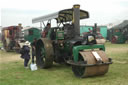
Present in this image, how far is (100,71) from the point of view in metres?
5.50

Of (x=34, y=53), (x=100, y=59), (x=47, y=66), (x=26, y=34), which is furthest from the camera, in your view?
(x=26, y=34)

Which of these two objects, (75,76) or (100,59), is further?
(75,76)

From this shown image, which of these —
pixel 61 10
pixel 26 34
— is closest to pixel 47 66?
pixel 61 10

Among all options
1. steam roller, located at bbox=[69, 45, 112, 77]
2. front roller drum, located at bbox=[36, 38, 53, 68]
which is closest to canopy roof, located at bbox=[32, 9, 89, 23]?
front roller drum, located at bbox=[36, 38, 53, 68]

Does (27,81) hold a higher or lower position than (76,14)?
lower

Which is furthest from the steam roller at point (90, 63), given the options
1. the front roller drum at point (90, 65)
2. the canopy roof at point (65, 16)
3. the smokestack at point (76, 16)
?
the canopy roof at point (65, 16)

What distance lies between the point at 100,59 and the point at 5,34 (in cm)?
1243

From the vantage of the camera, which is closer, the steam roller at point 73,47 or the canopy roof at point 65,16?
the steam roller at point 73,47

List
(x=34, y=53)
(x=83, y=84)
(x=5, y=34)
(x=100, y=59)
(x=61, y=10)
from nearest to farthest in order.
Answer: (x=83, y=84) → (x=100, y=59) → (x=61, y=10) → (x=34, y=53) → (x=5, y=34)

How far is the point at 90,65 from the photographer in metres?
5.18

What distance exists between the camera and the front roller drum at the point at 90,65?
5.24 meters

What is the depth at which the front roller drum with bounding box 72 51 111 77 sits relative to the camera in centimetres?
524

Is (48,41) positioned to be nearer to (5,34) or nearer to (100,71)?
(100,71)

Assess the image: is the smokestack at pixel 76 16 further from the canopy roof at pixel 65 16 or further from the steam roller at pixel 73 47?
the canopy roof at pixel 65 16
